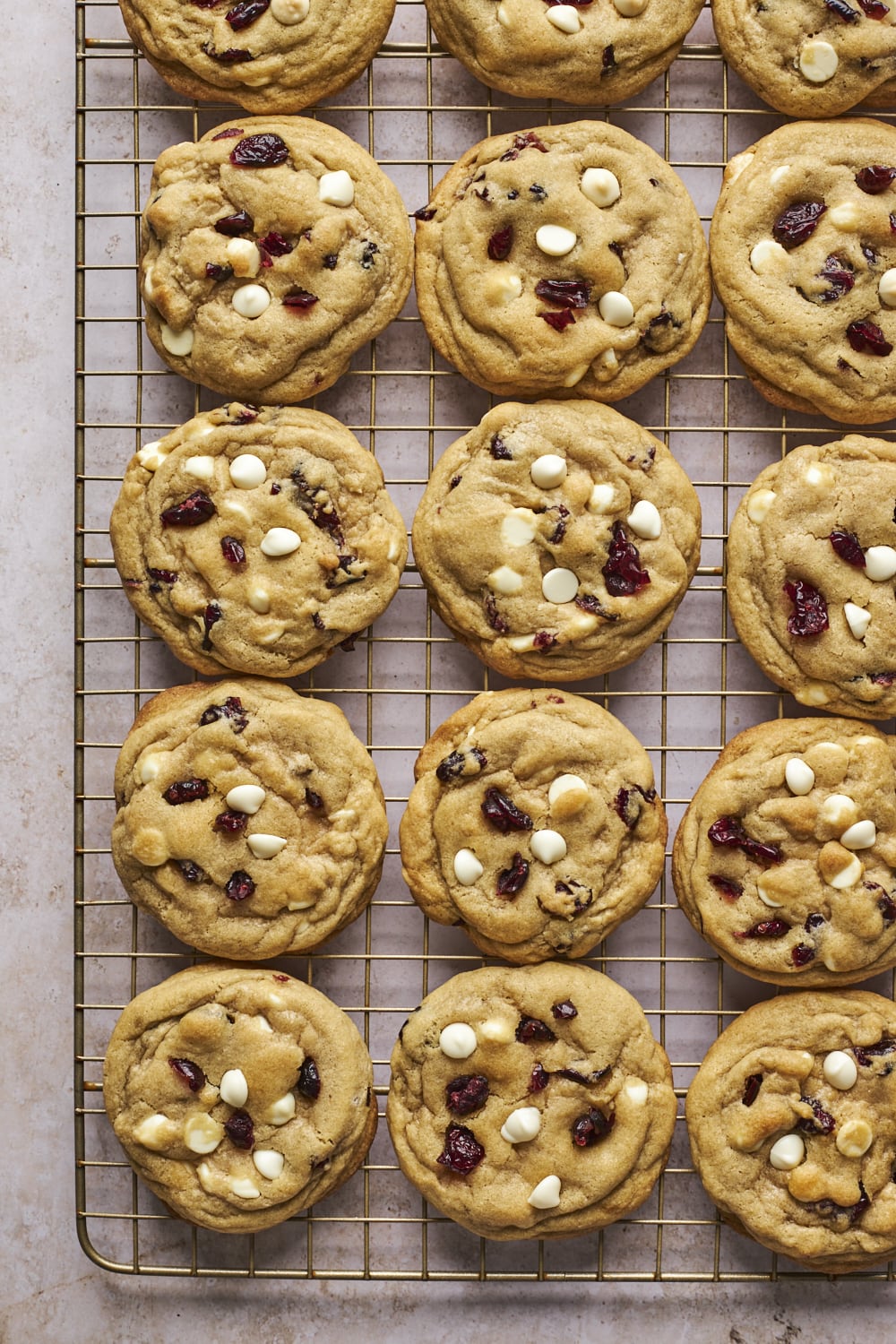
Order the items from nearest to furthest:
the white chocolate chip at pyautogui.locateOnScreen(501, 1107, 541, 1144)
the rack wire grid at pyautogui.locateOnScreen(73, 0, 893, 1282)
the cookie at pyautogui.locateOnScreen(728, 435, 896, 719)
→ the white chocolate chip at pyautogui.locateOnScreen(501, 1107, 541, 1144)
the cookie at pyautogui.locateOnScreen(728, 435, 896, 719)
the rack wire grid at pyautogui.locateOnScreen(73, 0, 893, 1282)

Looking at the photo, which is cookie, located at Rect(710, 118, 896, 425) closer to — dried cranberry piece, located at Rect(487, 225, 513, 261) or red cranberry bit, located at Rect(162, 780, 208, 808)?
dried cranberry piece, located at Rect(487, 225, 513, 261)

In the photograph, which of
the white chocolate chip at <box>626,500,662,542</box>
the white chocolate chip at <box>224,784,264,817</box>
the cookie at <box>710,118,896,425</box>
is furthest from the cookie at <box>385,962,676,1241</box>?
the cookie at <box>710,118,896,425</box>

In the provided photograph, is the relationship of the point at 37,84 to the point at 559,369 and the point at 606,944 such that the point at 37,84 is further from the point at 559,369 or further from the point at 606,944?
the point at 606,944

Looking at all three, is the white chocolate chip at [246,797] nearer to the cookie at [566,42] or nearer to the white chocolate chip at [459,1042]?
the white chocolate chip at [459,1042]

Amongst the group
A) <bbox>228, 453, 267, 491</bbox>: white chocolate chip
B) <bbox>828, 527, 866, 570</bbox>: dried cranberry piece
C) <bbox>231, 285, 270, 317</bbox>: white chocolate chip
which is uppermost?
<bbox>231, 285, 270, 317</bbox>: white chocolate chip

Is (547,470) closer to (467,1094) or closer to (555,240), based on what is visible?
(555,240)

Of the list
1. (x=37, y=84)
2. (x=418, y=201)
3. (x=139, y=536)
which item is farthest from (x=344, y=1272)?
(x=37, y=84)
